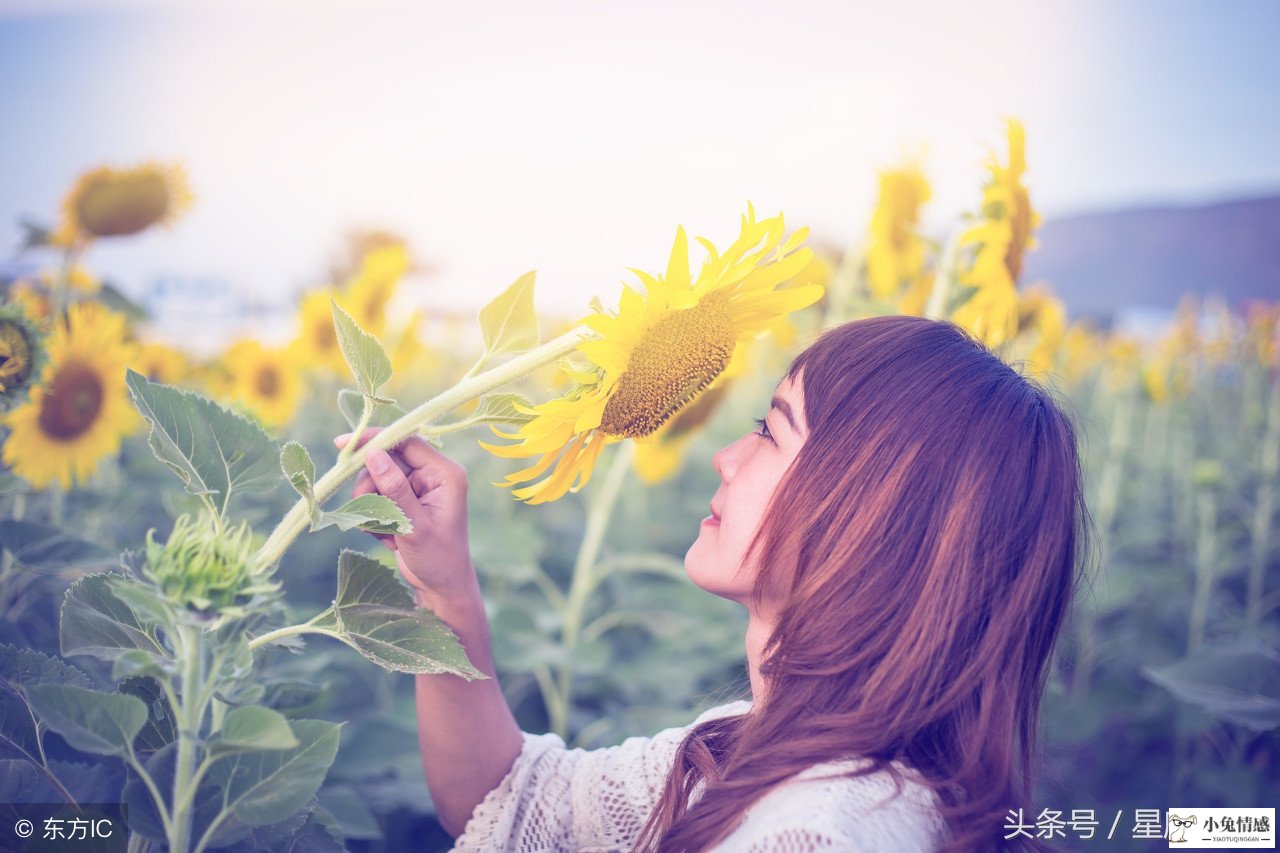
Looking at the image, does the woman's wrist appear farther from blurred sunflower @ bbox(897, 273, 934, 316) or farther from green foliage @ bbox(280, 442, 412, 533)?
blurred sunflower @ bbox(897, 273, 934, 316)

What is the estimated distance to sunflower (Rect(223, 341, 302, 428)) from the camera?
3100mm

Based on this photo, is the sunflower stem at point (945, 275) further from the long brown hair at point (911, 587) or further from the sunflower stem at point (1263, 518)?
the sunflower stem at point (1263, 518)

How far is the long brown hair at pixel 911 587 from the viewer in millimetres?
1091

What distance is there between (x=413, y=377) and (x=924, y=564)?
4.54 m

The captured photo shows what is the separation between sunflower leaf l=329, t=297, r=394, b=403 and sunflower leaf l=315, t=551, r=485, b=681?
0.17 metres

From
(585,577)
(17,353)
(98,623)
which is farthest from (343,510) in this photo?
(585,577)

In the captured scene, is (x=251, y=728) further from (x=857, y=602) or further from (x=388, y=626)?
(x=857, y=602)

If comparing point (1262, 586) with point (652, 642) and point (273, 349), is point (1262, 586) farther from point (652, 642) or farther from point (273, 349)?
point (273, 349)

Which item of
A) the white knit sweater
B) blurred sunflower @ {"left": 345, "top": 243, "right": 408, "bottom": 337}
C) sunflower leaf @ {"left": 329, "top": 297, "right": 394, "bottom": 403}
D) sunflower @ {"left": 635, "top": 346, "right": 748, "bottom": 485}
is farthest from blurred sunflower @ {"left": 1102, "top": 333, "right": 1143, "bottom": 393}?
sunflower leaf @ {"left": 329, "top": 297, "right": 394, "bottom": 403}

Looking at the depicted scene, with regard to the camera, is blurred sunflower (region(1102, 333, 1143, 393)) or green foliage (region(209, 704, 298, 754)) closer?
green foliage (region(209, 704, 298, 754))

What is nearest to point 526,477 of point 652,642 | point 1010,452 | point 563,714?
point 1010,452

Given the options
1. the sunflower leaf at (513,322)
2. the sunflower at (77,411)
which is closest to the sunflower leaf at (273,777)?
the sunflower leaf at (513,322)

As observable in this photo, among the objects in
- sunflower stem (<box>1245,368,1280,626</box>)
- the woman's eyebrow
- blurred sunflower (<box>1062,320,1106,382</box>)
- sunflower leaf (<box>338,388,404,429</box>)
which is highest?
sunflower leaf (<box>338,388,404,429</box>)

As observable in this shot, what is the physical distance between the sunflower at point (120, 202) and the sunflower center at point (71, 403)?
29 centimetres
